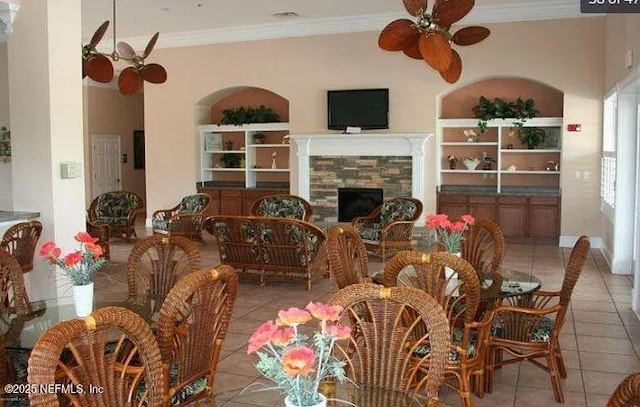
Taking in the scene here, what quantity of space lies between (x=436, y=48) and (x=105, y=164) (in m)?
11.9

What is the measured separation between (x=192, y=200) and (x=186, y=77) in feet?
10.3

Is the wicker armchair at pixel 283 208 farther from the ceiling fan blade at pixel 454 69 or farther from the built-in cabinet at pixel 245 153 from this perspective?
the ceiling fan blade at pixel 454 69

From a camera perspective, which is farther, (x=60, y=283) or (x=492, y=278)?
(x=60, y=283)

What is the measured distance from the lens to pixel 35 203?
535 cm

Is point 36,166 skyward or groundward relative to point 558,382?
skyward

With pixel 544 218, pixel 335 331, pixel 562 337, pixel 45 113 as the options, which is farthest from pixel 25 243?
pixel 544 218

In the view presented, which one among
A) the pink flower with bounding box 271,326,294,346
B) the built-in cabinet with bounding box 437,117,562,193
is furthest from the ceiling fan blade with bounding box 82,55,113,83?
the pink flower with bounding box 271,326,294,346

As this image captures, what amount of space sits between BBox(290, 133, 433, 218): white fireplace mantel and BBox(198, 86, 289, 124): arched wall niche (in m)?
1.23

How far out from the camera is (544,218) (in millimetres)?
9891

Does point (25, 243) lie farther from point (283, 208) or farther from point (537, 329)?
point (283, 208)

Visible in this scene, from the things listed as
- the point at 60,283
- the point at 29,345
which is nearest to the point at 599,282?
the point at 60,283

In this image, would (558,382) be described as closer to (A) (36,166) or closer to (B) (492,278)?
(B) (492,278)

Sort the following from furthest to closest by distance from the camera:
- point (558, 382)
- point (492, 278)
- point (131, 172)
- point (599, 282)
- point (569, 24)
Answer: point (131, 172) → point (569, 24) → point (599, 282) → point (492, 278) → point (558, 382)

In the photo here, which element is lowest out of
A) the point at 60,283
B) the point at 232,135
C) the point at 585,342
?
the point at 585,342
